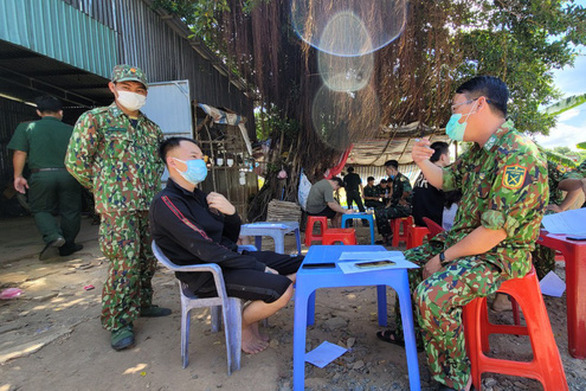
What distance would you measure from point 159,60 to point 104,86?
1.49 m

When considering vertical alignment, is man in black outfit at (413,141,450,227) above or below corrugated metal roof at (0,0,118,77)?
below

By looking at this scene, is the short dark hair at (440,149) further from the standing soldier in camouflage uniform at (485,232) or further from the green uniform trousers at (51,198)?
the green uniform trousers at (51,198)

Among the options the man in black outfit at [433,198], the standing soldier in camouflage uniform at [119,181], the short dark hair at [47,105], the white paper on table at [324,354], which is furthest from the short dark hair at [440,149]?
the short dark hair at [47,105]

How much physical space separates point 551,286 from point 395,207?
2803 millimetres

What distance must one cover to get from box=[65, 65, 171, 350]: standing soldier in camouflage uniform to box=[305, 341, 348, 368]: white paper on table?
4.51ft

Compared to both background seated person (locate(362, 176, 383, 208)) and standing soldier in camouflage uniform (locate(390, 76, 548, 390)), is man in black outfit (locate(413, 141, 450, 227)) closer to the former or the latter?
standing soldier in camouflage uniform (locate(390, 76, 548, 390))

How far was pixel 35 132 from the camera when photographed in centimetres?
426

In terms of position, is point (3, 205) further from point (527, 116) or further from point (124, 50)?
point (527, 116)

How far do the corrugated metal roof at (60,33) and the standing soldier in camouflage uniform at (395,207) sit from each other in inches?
229

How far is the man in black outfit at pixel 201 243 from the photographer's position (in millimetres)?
1973

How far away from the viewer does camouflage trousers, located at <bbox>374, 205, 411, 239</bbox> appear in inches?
220

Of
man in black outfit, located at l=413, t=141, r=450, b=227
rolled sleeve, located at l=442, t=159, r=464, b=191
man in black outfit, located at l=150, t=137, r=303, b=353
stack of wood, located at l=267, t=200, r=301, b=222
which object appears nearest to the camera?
man in black outfit, located at l=150, t=137, r=303, b=353

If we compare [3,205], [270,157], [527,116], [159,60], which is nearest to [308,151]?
[270,157]

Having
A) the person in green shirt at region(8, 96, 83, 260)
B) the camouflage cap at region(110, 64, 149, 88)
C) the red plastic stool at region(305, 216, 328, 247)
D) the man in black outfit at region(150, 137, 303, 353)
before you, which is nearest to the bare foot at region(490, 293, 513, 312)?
the man in black outfit at region(150, 137, 303, 353)
